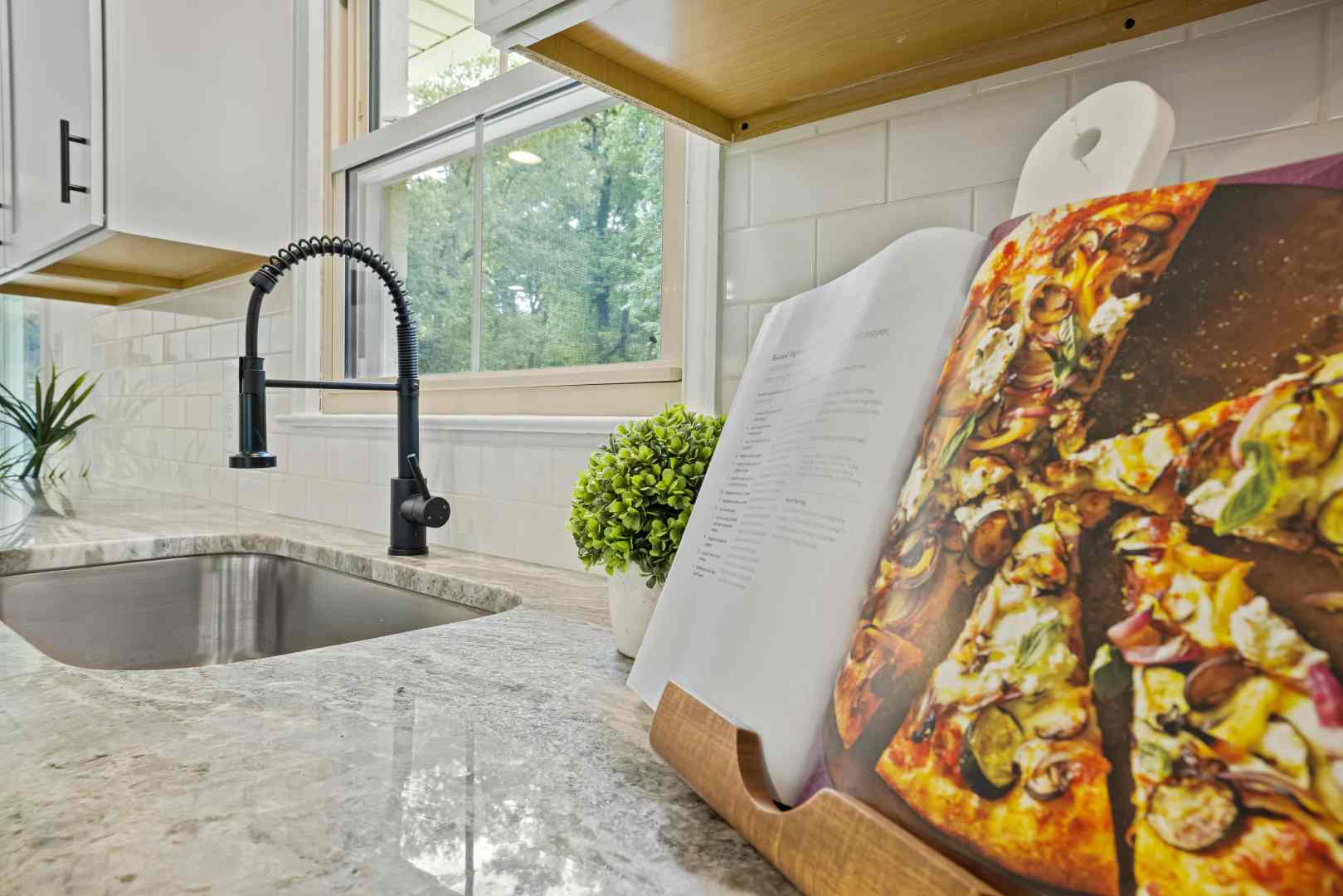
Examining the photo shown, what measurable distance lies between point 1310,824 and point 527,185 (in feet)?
4.81

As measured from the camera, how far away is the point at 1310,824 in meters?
0.21

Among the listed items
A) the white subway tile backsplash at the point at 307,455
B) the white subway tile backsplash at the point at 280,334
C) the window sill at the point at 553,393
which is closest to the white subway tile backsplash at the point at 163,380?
the white subway tile backsplash at the point at 280,334

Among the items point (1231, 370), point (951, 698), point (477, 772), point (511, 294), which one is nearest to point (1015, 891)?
point (951, 698)

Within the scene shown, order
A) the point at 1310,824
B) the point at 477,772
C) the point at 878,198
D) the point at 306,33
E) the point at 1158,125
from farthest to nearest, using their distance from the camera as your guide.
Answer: the point at 306,33, the point at 878,198, the point at 477,772, the point at 1158,125, the point at 1310,824

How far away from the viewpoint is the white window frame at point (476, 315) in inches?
40.9

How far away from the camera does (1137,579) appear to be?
264 mm

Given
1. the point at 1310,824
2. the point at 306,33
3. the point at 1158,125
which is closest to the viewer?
the point at 1310,824

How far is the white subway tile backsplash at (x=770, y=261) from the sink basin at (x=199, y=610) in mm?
607

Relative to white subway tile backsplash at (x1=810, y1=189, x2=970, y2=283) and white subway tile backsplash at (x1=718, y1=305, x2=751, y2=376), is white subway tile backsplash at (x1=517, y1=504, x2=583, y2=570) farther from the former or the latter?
white subway tile backsplash at (x1=810, y1=189, x2=970, y2=283)

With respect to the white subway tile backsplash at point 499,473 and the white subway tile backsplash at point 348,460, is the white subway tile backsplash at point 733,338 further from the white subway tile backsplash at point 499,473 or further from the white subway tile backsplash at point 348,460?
the white subway tile backsplash at point 348,460

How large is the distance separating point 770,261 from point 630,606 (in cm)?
46

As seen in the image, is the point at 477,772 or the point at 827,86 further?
the point at 827,86

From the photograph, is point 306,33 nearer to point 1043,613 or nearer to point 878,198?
point 878,198

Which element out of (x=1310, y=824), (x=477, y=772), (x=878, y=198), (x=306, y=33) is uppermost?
(x=306, y=33)
